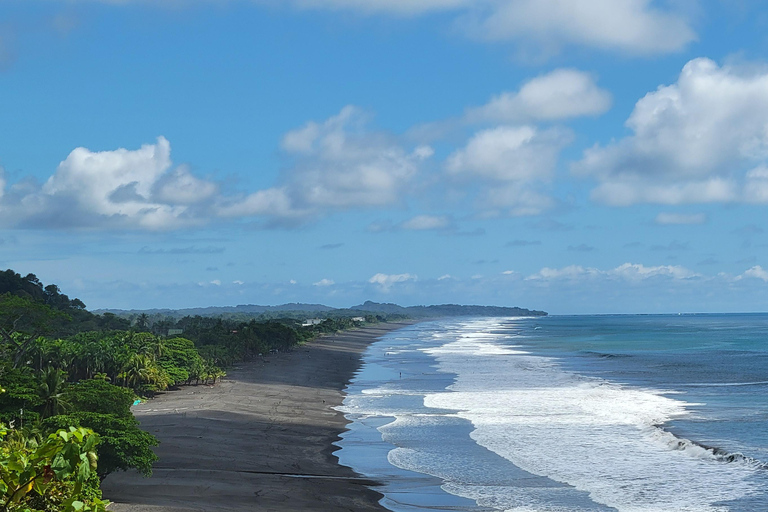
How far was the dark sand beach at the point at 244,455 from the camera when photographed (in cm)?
2678

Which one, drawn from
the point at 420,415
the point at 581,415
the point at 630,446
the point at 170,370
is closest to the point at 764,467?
the point at 630,446

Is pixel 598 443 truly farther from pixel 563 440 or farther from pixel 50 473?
pixel 50 473

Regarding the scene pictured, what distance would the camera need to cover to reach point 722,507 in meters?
26.7

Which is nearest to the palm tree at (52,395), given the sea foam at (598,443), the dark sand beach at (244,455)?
the dark sand beach at (244,455)

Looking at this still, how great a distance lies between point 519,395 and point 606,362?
41.5 m

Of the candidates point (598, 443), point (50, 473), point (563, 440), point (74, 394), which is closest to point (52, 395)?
point (74, 394)

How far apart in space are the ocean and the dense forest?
10.9 m

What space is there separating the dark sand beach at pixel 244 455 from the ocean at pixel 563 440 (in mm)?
1759

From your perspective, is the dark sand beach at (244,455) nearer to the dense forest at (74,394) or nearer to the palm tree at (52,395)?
the dense forest at (74,394)

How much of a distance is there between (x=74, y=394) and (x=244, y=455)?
28.1 ft

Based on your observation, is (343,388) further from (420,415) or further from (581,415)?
(581,415)

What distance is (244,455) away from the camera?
35.6 meters

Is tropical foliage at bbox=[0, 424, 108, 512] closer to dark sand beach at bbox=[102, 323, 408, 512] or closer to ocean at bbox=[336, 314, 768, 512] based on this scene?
dark sand beach at bbox=[102, 323, 408, 512]

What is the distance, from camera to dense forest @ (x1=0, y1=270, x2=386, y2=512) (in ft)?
23.8
